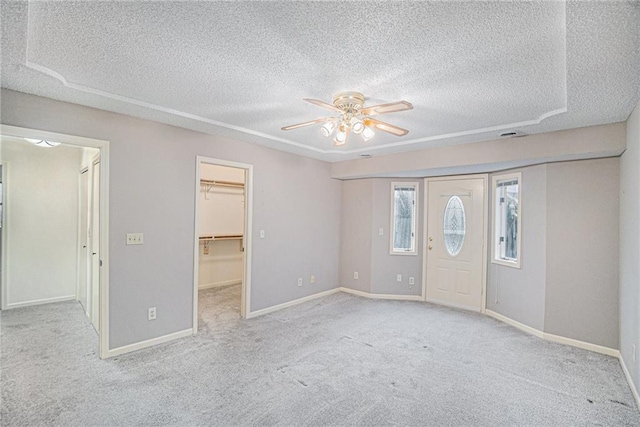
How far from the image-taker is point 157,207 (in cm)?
346

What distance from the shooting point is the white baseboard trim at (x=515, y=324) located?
386 cm

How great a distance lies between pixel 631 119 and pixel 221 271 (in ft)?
20.5

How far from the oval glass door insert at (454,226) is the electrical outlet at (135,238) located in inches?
173

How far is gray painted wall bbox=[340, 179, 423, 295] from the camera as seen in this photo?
554cm

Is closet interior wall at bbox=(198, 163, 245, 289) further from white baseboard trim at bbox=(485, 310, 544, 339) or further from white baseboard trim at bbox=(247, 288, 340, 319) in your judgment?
white baseboard trim at bbox=(485, 310, 544, 339)

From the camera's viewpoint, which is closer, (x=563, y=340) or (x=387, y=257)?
(x=563, y=340)

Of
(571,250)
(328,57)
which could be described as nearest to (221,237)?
(328,57)

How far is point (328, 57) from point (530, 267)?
3674 millimetres

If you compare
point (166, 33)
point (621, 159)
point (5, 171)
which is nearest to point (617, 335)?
point (621, 159)

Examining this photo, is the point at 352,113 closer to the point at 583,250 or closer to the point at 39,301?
the point at 583,250

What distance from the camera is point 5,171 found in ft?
14.8

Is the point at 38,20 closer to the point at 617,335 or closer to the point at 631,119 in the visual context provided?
the point at 631,119

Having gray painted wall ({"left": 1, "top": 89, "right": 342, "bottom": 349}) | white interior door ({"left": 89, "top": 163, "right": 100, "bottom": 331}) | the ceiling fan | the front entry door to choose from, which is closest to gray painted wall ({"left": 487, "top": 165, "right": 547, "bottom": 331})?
the front entry door

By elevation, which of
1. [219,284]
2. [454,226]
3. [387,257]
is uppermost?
[454,226]
